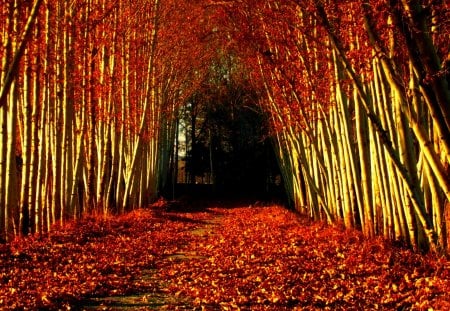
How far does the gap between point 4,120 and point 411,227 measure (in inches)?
345

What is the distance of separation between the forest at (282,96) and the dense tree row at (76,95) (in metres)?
0.05

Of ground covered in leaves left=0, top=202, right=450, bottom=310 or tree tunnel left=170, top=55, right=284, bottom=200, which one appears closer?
ground covered in leaves left=0, top=202, right=450, bottom=310

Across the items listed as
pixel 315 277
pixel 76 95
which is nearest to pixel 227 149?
pixel 76 95

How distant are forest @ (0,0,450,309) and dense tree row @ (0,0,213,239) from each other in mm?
53

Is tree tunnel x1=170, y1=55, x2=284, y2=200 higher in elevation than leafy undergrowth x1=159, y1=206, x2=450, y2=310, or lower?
higher

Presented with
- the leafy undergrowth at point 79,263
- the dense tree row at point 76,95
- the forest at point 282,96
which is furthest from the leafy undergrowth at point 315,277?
the dense tree row at point 76,95

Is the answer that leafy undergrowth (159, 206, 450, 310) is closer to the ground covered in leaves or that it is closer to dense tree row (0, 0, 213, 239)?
the ground covered in leaves

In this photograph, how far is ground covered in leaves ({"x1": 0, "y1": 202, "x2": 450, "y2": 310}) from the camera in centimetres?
629

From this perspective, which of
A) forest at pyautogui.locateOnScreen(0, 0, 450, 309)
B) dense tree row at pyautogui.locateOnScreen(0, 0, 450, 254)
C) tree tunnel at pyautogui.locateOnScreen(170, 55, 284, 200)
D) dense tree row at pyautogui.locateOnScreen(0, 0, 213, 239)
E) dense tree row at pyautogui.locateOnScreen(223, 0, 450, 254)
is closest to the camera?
dense tree row at pyautogui.locateOnScreen(223, 0, 450, 254)

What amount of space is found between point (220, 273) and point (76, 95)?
10.9 meters

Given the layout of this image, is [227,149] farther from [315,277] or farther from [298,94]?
[315,277]

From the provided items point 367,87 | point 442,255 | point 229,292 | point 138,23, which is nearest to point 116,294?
point 229,292

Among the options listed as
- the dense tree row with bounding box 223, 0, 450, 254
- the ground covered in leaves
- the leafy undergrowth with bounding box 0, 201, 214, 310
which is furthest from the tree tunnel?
the ground covered in leaves

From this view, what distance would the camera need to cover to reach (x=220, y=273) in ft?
27.6
